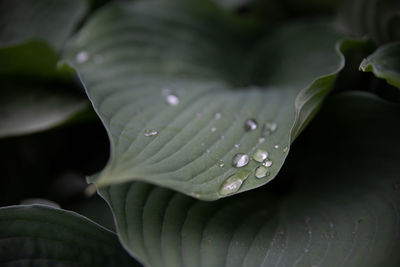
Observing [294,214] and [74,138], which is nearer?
[294,214]

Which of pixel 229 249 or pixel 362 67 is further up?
pixel 362 67

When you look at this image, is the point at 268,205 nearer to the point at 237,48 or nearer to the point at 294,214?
the point at 294,214

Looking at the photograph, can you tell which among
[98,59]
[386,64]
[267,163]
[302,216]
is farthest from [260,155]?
[98,59]

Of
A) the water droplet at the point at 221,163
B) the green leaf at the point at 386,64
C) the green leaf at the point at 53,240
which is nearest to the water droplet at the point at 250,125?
the water droplet at the point at 221,163

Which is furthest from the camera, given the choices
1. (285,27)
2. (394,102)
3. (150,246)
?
(285,27)

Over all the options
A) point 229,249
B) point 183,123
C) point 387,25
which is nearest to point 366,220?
point 229,249

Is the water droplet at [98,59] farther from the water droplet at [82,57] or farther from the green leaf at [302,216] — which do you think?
the green leaf at [302,216]

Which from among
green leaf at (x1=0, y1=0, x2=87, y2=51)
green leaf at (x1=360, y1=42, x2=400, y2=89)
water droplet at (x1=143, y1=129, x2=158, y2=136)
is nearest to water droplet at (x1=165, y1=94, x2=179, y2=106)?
water droplet at (x1=143, y1=129, x2=158, y2=136)
